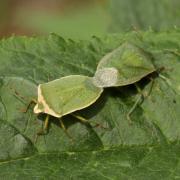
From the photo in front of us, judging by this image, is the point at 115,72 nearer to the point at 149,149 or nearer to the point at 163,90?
the point at 163,90

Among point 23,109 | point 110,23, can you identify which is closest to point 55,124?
point 23,109

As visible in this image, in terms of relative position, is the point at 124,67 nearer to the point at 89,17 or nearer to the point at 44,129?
the point at 44,129

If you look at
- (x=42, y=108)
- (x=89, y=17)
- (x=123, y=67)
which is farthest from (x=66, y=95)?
(x=89, y=17)

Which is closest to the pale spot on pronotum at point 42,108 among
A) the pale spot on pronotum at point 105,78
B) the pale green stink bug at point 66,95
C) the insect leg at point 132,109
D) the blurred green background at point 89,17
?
the pale green stink bug at point 66,95

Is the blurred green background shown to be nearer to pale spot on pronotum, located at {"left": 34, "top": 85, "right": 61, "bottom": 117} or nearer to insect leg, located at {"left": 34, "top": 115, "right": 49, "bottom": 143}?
pale spot on pronotum, located at {"left": 34, "top": 85, "right": 61, "bottom": 117}

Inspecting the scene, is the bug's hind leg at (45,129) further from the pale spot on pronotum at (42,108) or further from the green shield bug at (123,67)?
the green shield bug at (123,67)

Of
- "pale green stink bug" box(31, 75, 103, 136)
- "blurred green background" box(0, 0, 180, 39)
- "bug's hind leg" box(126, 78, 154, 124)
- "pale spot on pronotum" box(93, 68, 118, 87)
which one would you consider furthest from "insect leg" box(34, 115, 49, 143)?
"blurred green background" box(0, 0, 180, 39)

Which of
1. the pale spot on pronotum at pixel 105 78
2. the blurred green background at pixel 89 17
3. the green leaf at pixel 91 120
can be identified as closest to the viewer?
the green leaf at pixel 91 120

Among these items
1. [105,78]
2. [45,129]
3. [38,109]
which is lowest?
[45,129]
